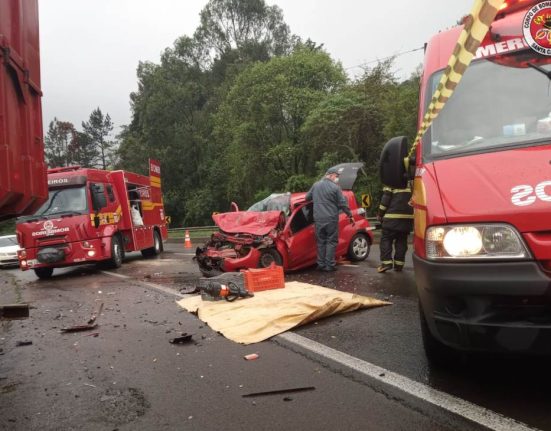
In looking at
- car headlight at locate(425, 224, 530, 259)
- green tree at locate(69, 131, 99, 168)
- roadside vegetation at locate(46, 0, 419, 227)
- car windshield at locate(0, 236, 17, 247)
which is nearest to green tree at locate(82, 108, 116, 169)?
green tree at locate(69, 131, 99, 168)

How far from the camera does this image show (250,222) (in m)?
8.99

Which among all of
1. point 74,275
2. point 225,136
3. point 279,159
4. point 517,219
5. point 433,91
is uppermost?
point 225,136

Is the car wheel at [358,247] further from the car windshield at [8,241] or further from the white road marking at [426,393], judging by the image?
the car windshield at [8,241]

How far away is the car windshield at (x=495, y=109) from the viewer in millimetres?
3320

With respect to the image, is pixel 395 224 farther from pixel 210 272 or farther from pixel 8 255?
pixel 8 255

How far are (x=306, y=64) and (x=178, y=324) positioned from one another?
108ft

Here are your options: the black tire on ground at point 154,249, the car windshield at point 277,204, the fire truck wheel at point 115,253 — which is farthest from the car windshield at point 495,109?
the black tire on ground at point 154,249

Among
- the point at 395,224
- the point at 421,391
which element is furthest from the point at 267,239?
the point at 421,391

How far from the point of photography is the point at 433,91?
13.3 feet

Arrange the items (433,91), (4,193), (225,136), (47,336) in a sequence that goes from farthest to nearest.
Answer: (225,136), (47,336), (433,91), (4,193)

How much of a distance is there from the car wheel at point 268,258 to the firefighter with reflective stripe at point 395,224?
1746 mm

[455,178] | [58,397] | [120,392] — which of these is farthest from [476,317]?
[58,397]

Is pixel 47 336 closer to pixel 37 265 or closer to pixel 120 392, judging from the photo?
pixel 120 392

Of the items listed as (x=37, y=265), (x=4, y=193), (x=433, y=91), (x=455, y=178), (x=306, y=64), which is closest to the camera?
(x=455, y=178)
